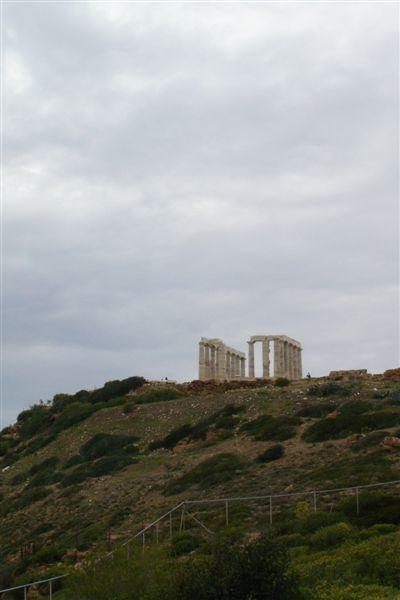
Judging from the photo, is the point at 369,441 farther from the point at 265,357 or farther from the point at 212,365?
the point at 212,365

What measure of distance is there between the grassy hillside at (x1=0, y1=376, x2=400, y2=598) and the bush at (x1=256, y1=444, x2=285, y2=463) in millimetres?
87

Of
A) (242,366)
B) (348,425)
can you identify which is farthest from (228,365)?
(348,425)

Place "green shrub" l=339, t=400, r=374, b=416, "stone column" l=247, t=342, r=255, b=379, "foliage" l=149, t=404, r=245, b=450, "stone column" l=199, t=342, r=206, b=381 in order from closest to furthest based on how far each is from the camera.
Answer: "green shrub" l=339, t=400, r=374, b=416, "foliage" l=149, t=404, r=245, b=450, "stone column" l=199, t=342, r=206, b=381, "stone column" l=247, t=342, r=255, b=379

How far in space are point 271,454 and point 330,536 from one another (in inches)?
660

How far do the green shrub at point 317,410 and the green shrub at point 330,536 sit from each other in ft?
77.5

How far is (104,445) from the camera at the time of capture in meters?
54.7

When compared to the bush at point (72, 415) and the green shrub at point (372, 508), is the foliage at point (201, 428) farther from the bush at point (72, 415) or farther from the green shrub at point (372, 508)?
the green shrub at point (372, 508)

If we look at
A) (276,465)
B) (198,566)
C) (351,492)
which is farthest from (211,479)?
(198,566)

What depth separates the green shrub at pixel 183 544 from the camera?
24891 mm

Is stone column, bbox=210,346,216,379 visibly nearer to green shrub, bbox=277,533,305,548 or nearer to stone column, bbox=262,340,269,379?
stone column, bbox=262,340,269,379

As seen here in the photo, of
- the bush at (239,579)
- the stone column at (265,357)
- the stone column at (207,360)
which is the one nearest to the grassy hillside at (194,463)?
the bush at (239,579)

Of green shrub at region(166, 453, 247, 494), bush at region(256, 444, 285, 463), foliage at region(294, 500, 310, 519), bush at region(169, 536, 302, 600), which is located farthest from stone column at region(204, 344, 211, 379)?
bush at region(169, 536, 302, 600)

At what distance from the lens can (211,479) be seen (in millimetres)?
37094

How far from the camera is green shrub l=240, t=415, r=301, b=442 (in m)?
43.1
